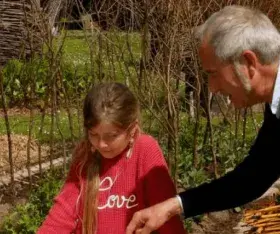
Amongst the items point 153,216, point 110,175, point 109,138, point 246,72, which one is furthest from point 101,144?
point 246,72

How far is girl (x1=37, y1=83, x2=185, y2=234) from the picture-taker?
2932mm

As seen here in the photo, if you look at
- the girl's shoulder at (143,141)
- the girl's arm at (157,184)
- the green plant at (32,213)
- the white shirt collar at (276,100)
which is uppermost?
the white shirt collar at (276,100)

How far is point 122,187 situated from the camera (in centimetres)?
298

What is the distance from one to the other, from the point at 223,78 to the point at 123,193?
76cm

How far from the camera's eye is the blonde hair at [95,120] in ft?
9.63

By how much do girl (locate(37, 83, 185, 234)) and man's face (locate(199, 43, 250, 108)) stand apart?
0.59 metres

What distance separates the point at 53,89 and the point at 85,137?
2.69 meters

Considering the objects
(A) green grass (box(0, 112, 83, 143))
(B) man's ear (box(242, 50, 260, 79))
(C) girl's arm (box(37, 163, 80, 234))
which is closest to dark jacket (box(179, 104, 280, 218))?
(B) man's ear (box(242, 50, 260, 79))

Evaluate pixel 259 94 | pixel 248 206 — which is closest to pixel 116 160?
pixel 259 94

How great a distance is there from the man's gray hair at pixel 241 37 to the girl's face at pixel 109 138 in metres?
0.64

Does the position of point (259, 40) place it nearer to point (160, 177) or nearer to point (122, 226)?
point (160, 177)

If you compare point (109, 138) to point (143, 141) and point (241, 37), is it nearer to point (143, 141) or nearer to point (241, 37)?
point (143, 141)

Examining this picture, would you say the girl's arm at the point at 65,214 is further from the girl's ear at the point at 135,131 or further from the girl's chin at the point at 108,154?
the girl's ear at the point at 135,131

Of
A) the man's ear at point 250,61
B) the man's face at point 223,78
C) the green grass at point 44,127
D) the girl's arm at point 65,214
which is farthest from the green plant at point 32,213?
the green grass at point 44,127
